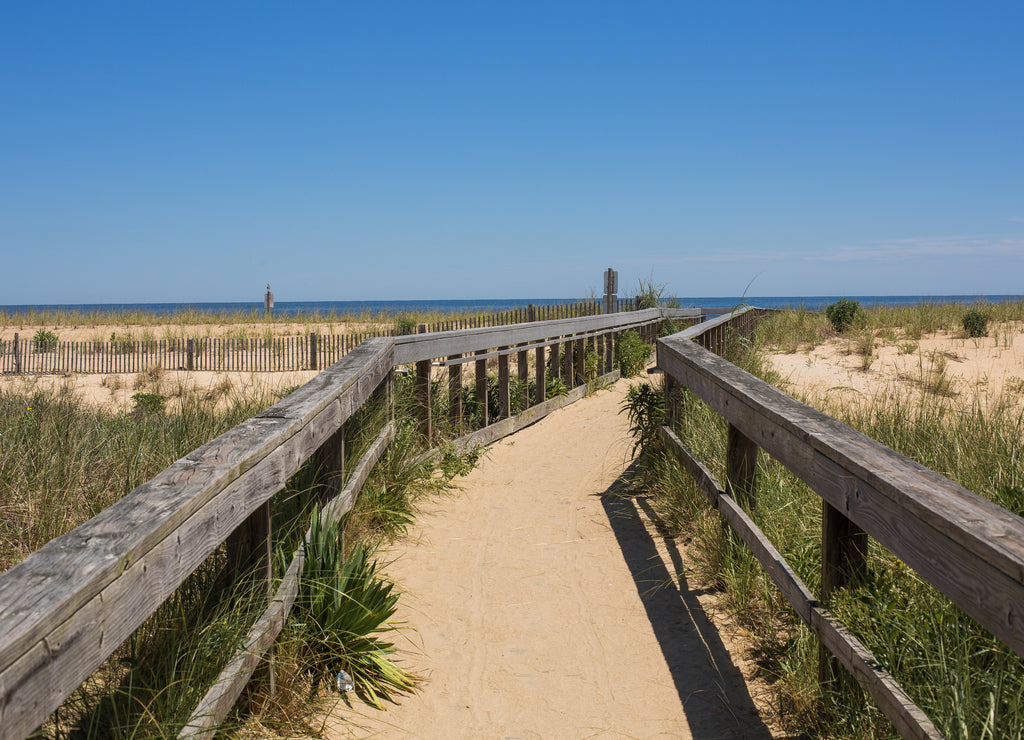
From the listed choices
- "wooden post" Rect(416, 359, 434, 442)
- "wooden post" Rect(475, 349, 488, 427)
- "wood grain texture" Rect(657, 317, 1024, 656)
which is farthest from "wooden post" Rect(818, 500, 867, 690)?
"wooden post" Rect(475, 349, 488, 427)

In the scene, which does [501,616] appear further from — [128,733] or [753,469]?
[128,733]

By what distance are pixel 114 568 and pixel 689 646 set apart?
2813mm

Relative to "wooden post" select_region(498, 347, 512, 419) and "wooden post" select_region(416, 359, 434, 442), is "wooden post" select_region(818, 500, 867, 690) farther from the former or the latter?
"wooden post" select_region(498, 347, 512, 419)

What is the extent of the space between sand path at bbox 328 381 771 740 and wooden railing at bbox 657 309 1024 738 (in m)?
0.59

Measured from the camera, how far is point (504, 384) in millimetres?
8359

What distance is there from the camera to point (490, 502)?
19.4 feet

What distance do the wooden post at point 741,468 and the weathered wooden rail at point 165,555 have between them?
218 centimetres

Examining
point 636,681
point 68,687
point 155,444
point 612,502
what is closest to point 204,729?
point 68,687

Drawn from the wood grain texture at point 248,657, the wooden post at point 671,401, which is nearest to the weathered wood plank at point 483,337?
Answer: the wooden post at point 671,401

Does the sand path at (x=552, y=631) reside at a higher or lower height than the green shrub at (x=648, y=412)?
lower

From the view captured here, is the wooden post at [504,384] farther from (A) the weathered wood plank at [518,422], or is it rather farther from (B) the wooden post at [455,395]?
(B) the wooden post at [455,395]

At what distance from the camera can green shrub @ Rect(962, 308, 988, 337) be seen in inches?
631

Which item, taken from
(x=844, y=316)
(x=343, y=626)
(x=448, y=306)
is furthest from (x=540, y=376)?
(x=448, y=306)

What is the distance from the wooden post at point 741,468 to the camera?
4.13 m
